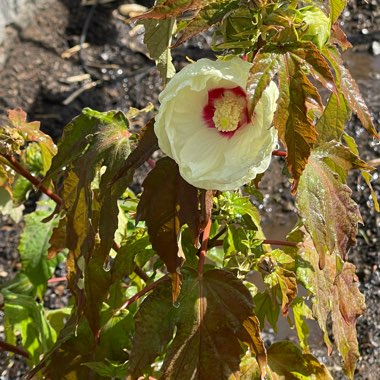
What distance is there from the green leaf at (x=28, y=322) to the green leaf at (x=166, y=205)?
25.9 inches

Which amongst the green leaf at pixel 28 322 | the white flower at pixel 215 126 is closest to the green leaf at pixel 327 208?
the white flower at pixel 215 126

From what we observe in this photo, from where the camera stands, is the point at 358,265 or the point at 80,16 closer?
the point at 358,265

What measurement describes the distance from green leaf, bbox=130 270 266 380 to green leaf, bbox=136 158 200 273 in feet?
0.35

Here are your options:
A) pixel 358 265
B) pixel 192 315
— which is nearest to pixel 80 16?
pixel 358 265

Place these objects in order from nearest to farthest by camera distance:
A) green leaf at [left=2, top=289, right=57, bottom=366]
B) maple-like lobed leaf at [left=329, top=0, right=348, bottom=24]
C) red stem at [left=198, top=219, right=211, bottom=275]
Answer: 1. maple-like lobed leaf at [left=329, top=0, right=348, bottom=24]
2. red stem at [left=198, top=219, right=211, bottom=275]
3. green leaf at [left=2, top=289, right=57, bottom=366]

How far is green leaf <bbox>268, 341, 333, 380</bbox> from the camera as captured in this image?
1600mm

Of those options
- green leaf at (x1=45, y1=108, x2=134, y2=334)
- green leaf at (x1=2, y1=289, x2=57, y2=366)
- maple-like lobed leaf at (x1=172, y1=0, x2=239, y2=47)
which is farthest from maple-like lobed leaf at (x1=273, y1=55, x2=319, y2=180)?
green leaf at (x1=2, y1=289, x2=57, y2=366)

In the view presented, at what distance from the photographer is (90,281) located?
4.85 feet

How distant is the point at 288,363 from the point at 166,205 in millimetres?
508

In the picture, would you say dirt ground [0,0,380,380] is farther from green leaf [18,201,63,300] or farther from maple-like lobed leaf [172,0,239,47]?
maple-like lobed leaf [172,0,239,47]

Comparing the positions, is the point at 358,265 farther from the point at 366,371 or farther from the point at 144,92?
the point at 144,92

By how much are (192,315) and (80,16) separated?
10.1 ft

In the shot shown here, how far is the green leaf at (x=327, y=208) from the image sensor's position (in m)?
1.25

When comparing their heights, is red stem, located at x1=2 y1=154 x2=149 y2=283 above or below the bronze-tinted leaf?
below
